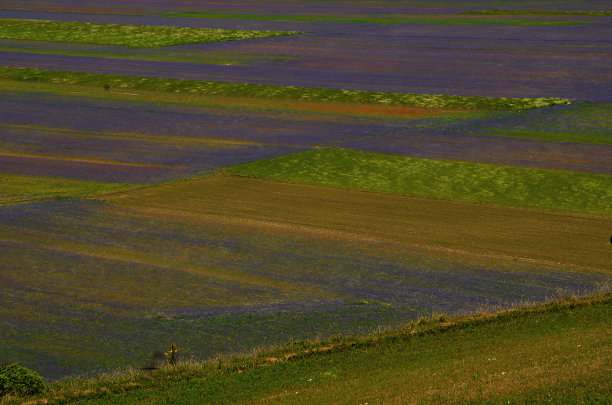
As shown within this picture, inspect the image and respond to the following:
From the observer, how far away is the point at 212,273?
3991cm

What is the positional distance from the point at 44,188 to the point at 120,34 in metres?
81.4

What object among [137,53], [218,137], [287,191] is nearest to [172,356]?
[287,191]

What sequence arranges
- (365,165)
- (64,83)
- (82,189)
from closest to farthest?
(82,189)
(365,165)
(64,83)

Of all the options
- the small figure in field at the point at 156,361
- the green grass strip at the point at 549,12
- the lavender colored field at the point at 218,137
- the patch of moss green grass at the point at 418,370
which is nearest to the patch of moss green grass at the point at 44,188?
the lavender colored field at the point at 218,137

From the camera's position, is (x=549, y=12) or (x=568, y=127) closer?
(x=568, y=127)

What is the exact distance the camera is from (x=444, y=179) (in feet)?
186

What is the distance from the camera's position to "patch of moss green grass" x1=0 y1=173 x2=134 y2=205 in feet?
173

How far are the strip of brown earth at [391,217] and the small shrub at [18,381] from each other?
20.3 metres

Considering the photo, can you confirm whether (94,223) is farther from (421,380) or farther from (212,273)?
(421,380)

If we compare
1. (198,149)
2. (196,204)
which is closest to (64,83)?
(198,149)

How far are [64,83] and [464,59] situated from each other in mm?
44158

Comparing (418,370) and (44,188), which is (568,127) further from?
(418,370)

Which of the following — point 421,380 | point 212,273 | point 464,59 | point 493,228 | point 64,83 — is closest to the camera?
point 421,380

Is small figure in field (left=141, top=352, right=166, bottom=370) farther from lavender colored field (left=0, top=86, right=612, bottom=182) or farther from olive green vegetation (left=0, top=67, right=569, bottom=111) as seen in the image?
olive green vegetation (left=0, top=67, right=569, bottom=111)
